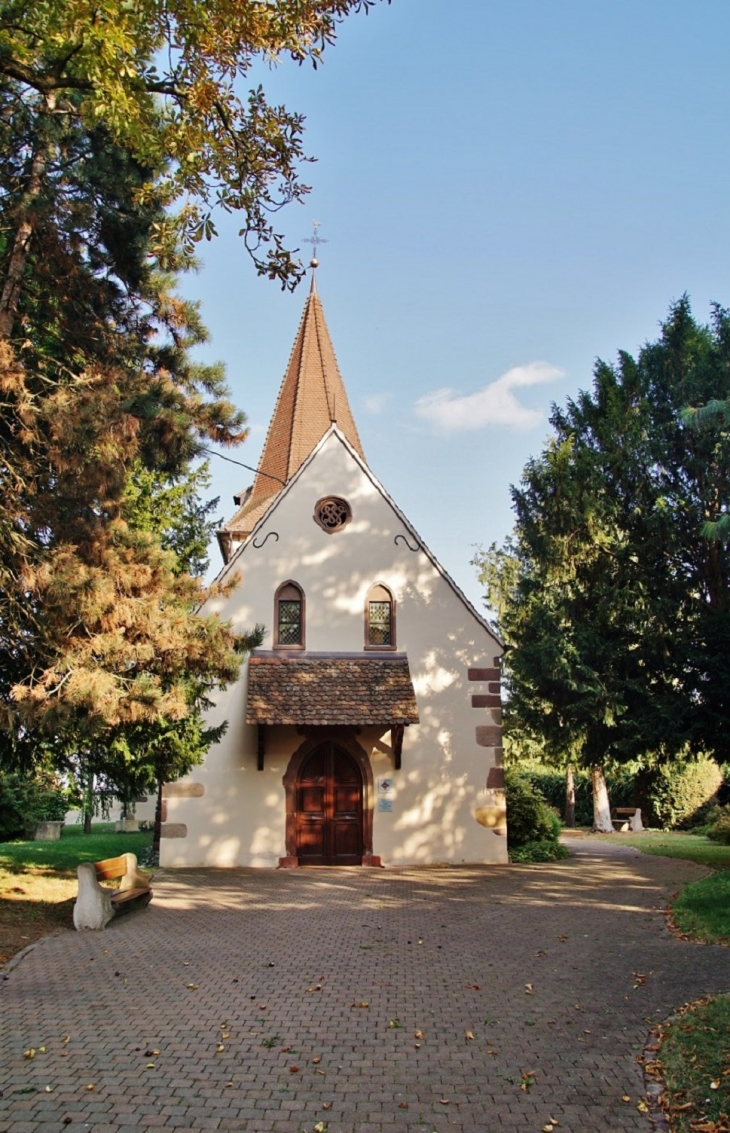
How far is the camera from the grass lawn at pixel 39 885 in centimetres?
1084

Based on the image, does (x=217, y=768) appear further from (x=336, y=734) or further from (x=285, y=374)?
(x=285, y=374)

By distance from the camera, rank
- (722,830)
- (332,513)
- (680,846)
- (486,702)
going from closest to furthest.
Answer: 1. (486,702)
2. (332,513)
3. (680,846)
4. (722,830)

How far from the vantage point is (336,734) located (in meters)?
17.0

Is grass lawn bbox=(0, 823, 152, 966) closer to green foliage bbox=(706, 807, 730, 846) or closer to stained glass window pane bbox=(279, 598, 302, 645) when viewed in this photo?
stained glass window pane bbox=(279, 598, 302, 645)

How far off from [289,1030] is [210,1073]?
3.56 ft

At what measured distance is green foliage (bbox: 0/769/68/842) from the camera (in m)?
23.7

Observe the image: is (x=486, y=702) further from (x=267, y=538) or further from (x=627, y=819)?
(x=627, y=819)

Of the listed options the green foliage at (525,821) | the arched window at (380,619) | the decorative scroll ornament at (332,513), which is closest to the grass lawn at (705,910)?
the green foliage at (525,821)

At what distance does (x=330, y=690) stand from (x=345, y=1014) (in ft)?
30.9

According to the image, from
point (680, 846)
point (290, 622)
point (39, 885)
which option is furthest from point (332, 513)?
point (680, 846)

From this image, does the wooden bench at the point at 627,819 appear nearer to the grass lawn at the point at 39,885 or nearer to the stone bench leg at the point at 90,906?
the grass lawn at the point at 39,885

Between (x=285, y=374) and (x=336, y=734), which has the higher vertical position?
(x=285, y=374)

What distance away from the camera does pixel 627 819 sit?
3020 cm

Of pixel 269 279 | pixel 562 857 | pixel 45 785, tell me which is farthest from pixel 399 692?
pixel 45 785
